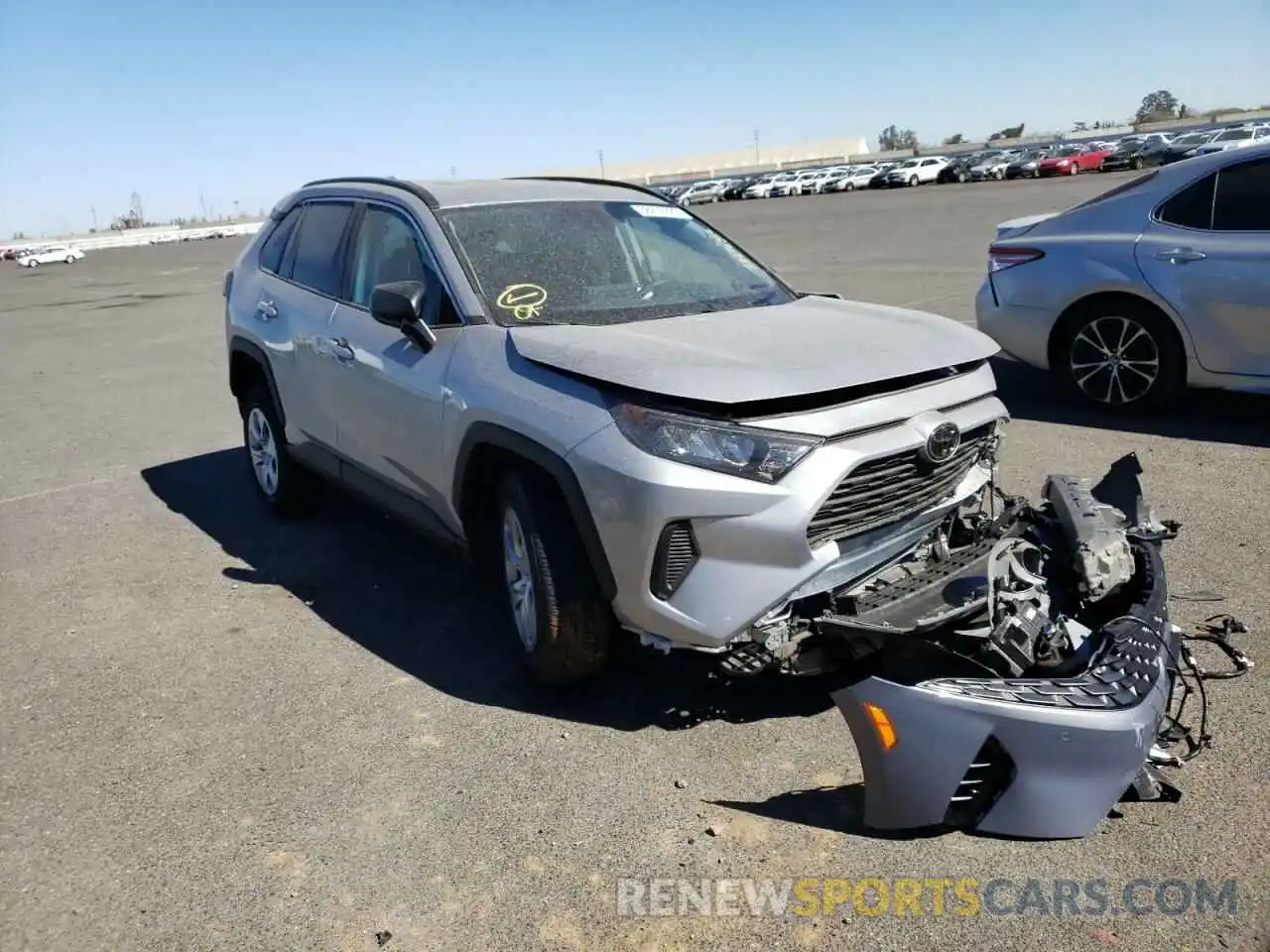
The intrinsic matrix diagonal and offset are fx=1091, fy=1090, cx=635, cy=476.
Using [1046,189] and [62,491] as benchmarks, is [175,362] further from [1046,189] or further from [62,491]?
[1046,189]

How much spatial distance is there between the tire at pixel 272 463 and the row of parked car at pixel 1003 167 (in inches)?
1492

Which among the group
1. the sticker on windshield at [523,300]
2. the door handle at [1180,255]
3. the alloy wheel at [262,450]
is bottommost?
the alloy wheel at [262,450]

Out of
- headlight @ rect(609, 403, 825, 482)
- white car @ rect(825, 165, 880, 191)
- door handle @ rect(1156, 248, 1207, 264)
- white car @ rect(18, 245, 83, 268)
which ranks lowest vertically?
white car @ rect(18, 245, 83, 268)

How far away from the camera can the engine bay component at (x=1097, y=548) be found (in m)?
3.42

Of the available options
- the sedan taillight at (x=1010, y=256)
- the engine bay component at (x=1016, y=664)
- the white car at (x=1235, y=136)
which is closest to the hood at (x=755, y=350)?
the engine bay component at (x=1016, y=664)

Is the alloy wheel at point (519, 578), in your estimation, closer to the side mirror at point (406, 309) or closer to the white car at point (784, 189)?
the side mirror at point (406, 309)

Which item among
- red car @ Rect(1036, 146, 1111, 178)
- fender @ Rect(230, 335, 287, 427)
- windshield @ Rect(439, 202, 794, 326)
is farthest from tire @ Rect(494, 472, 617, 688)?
red car @ Rect(1036, 146, 1111, 178)

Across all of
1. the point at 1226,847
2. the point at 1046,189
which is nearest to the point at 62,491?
the point at 1226,847

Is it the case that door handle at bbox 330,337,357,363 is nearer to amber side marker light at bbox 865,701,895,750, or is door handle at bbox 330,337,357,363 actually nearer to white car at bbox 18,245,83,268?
amber side marker light at bbox 865,701,895,750

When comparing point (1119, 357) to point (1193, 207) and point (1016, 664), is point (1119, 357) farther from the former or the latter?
point (1016, 664)

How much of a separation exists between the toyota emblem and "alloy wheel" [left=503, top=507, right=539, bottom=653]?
1375 mm

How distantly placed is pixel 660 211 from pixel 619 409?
210 centimetres

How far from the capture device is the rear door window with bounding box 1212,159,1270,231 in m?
6.37

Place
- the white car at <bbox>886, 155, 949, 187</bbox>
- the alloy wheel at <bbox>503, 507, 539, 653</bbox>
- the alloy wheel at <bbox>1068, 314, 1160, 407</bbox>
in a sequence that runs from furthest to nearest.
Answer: the white car at <bbox>886, 155, 949, 187</bbox> < the alloy wheel at <bbox>1068, 314, 1160, 407</bbox> < the alloy wheel at <bbox>503, 507, 539, 653</bbox>
